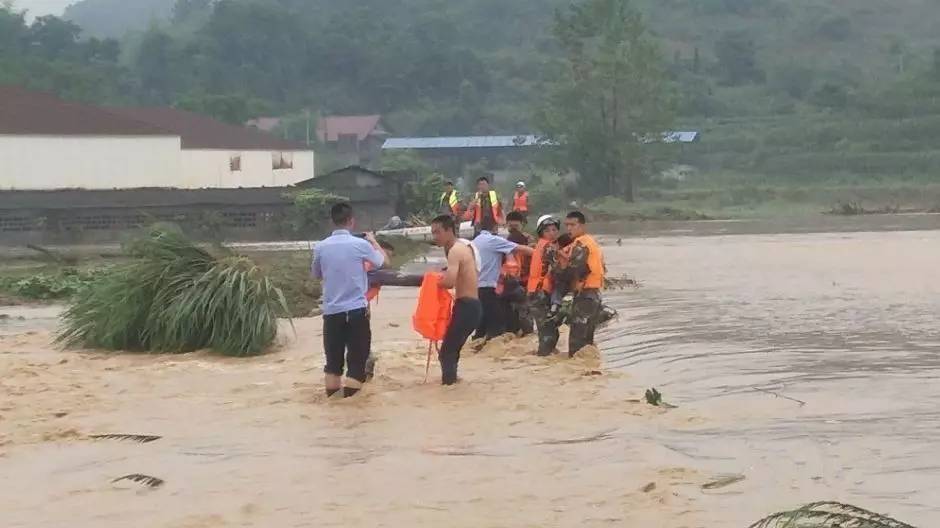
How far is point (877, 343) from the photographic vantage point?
15.9 metres

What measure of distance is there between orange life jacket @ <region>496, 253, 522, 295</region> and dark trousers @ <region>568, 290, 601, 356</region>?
4.12 feet

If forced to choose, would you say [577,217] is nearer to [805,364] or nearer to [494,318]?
[494,318]

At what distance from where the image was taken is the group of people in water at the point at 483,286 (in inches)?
489

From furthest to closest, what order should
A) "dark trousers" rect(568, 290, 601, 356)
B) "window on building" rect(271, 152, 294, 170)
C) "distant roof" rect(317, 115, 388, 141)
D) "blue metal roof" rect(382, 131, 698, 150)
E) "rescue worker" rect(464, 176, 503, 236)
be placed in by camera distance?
"distant roof" rect(317, 115, 388, 141), "blue metal roof" rect(382, 131, 698, 150), "window on building" rect(271, 152, 294, 170), "rescue worker" rect(464, 176, 503, 236), "dark trousers" rect(568, 290, 601, 356)

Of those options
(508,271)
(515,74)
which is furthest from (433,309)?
(515,74)

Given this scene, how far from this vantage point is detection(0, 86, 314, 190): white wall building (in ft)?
163

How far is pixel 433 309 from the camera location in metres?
13.1

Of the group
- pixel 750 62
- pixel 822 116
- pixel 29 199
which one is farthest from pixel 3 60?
pixel 750 62

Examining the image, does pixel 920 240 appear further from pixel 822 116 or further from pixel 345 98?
pixel 345 98

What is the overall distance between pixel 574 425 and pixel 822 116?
88079 millimetres

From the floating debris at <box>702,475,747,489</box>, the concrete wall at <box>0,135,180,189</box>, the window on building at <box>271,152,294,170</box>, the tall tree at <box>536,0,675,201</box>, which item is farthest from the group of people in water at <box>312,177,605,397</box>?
the tall tree at <box>536,0,675,201</box>

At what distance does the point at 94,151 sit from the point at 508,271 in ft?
124

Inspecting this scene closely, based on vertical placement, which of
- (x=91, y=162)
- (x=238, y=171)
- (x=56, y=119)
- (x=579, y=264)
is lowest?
(x=579, y=264)

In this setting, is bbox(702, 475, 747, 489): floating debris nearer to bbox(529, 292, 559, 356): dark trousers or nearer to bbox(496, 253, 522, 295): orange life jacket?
bbox(529, 292, 559, 356): dark trousers
